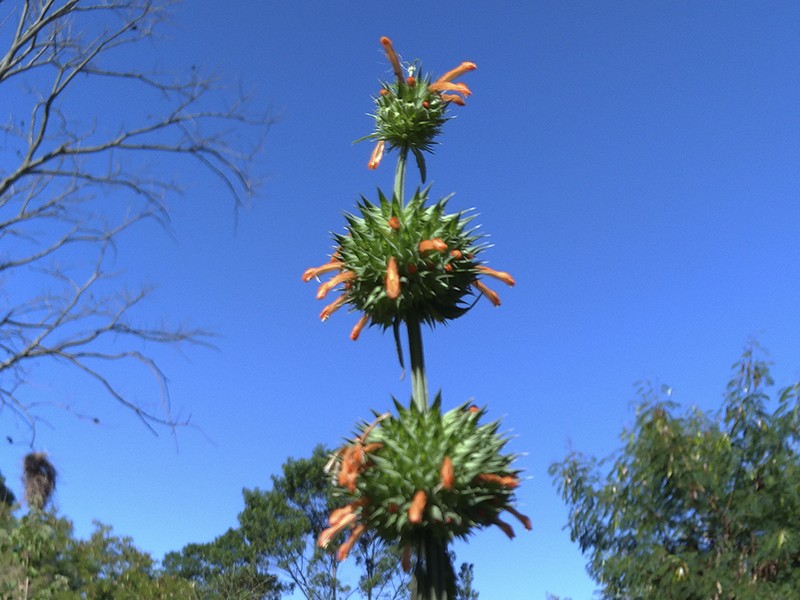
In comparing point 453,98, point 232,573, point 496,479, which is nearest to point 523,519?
point 496,479

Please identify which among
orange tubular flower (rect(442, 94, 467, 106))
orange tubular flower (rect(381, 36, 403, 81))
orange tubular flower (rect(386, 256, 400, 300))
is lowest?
orange tubular flower (rect(386, 256, 400, 300))

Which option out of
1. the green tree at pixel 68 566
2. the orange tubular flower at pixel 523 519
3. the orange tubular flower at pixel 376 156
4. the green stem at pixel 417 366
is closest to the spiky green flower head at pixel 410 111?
the orange tubular flower at pixel 376 156

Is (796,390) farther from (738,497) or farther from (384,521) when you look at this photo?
(384,521)

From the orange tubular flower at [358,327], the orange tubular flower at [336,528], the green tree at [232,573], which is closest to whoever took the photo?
the orange tubular flower at [336,528]

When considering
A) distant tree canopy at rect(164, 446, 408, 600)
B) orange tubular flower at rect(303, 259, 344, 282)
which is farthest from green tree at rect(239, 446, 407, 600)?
orange tubular flower at rect(303, 259, 344, 282)

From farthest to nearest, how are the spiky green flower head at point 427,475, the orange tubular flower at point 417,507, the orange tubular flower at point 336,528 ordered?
the orange tubular flower at point 336,528
the spiky green flower head at point 427,475
the orange tubular flower at point 417,507

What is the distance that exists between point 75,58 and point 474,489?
8689 mm

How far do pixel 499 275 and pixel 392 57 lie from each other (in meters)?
1.05

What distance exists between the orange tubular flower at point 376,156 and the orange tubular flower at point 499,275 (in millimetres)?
659

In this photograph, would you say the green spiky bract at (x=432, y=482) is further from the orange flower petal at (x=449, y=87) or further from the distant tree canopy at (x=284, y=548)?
the distant tree canopy at (x=284, y=548)

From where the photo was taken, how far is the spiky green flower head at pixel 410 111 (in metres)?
3.11

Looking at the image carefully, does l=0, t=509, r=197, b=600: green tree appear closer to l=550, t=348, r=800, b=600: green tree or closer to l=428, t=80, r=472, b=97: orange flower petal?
l=550, t=348, r=800, b=600: green tree

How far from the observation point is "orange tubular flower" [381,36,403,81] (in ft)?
10.3

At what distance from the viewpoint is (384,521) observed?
246cm
